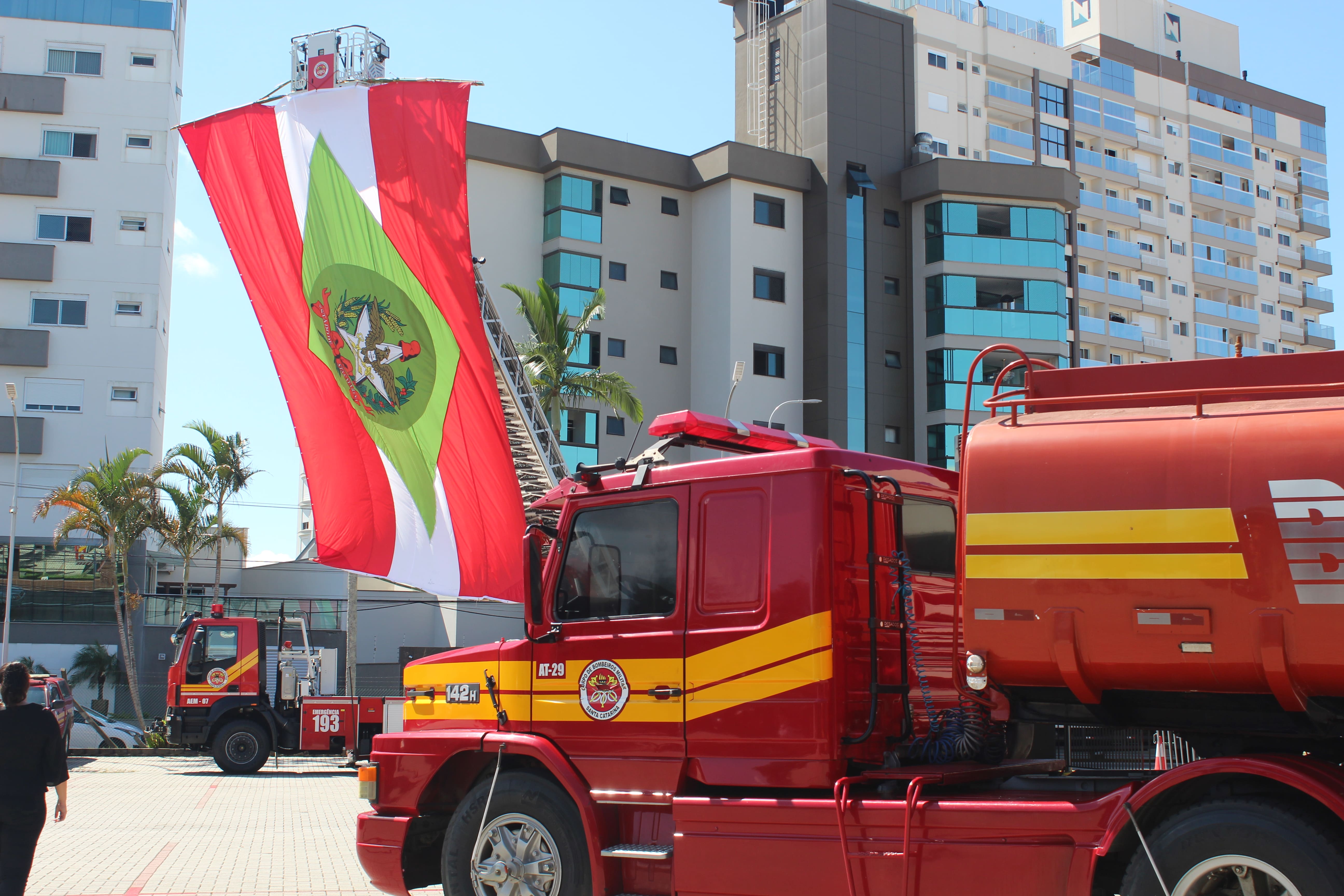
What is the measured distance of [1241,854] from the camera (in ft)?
17.6

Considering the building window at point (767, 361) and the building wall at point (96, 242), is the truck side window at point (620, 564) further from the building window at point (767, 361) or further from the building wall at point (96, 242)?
the building wall at point (96, 242)

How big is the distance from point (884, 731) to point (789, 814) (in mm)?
744

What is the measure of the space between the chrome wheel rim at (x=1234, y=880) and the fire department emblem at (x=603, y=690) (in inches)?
127

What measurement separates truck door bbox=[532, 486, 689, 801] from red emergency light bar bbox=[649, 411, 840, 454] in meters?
0.51

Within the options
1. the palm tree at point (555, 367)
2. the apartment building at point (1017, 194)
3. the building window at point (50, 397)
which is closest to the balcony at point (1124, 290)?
the apartment building at point (1017, 194)

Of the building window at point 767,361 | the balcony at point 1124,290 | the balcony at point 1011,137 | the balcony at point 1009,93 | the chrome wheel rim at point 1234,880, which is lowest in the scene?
the chrome wheel rim at point 1234,880

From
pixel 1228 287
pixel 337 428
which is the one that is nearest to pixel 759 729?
pixel 337 428

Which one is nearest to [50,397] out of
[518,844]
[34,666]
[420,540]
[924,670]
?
[34,666]

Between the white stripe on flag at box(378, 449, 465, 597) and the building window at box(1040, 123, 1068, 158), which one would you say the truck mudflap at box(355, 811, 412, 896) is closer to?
the white stripe on flag at box(378, 449, 465, 597)

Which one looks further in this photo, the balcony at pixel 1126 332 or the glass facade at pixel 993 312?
the balcony at pixel 1126 332

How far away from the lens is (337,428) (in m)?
15.0

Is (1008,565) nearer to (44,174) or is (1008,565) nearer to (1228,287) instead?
(44,174)

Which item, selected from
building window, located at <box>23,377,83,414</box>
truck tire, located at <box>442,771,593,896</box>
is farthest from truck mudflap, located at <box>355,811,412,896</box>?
building window, located at <box>23,377,83,414</box>

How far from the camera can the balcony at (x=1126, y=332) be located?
6706 cm
